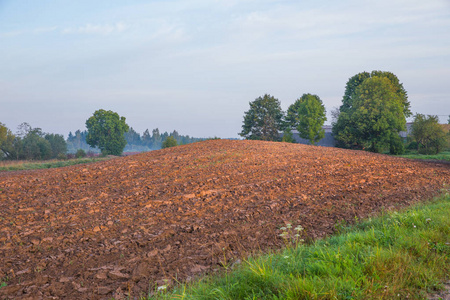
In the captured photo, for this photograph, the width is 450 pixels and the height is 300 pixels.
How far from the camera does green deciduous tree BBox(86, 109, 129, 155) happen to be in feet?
172

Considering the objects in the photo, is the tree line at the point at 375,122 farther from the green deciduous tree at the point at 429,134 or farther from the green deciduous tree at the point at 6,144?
the green deciduous tree at the point at 6,144

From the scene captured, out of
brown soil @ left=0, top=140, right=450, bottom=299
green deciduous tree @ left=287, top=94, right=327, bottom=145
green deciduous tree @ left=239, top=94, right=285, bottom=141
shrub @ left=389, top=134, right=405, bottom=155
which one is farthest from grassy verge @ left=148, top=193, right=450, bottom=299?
green deciduous tree @ left=239, top=94, right=285, bottom=141

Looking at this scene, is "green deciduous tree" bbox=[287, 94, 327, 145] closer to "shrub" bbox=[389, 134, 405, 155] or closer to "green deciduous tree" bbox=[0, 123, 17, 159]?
"shrub" bbox=[389, 134, 405, 155]

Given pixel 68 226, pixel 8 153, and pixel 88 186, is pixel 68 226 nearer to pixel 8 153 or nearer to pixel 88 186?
pixel 88 186

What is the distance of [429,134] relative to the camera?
30703 mm

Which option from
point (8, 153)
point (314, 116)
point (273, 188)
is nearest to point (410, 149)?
point (314, 116)

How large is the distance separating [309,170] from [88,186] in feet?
25.6

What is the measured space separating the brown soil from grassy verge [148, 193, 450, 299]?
30.9 inches

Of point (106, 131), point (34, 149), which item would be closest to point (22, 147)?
point (34, 149)

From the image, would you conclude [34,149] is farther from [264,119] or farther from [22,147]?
[264,119]

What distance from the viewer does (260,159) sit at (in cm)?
1425

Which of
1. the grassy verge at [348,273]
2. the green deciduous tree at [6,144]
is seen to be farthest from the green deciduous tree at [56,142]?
the grassy verge at [348,273]

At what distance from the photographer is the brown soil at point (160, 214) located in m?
4.38

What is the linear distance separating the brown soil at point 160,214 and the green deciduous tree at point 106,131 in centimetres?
4146
